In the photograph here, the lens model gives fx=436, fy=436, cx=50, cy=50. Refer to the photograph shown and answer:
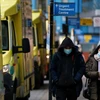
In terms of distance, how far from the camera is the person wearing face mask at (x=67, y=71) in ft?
26.6

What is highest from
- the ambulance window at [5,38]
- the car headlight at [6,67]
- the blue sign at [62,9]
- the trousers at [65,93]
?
the blue sign at [62,9]

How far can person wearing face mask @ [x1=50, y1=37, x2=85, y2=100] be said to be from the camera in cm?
810

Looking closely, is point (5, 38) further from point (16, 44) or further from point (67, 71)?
point (67, 71)

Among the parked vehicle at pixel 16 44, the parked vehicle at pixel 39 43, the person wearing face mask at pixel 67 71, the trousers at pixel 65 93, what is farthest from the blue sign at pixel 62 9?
the parked vehicle at pixel 39 43

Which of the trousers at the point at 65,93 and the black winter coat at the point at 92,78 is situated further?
the black winter coat at the point at 92,78

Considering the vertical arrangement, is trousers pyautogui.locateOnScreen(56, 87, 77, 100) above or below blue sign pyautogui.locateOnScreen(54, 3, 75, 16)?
below

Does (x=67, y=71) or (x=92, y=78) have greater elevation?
(x=67, y=71)

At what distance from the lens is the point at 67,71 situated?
8.12 meters

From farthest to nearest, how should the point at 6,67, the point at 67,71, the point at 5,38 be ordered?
the point at 5,38
the point at 6,67
the point at 67,71

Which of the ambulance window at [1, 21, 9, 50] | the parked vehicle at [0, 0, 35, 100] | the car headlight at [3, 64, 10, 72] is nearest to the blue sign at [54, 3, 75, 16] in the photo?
the parked vehicle at [0, 0, 35, 100]

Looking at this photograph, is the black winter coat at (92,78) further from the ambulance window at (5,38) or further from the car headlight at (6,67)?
the ambulance window at (5,38)

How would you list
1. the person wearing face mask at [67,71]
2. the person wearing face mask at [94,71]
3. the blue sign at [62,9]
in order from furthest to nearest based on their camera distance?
the blue sign at [62,9], the person wearing face mask at [94,71], the person wearing face mask at [67,71]

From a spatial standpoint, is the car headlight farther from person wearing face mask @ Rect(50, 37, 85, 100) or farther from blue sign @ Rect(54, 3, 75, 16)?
blue sign @ Rect(54, 3, 75, 16)

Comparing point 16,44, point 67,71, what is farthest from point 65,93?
point 16,44
